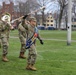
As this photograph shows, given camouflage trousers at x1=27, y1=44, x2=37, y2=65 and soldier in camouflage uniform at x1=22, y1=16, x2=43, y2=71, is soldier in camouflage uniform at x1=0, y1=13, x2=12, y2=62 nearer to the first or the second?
soldier in camouflage uniform at x1=22, y1=16, x2=43, y2=71

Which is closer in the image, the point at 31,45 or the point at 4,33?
the point at 31,45

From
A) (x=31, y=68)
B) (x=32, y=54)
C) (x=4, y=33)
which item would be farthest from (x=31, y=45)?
(x=4, y=33)

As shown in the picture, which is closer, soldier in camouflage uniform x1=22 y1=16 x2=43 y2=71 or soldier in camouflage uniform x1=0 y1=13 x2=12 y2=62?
soldier in camouflage uniform x1=22 y1=16 x2=43 y2=71

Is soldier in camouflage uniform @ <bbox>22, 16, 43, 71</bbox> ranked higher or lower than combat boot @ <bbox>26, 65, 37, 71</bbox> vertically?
higher

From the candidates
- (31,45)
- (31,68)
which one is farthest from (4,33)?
(31,68)

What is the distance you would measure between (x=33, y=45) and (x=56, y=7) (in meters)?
73.2

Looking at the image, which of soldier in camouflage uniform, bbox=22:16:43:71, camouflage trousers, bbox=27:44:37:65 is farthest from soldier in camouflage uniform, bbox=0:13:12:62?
camouflage trousers, bbox=27:44:37:65

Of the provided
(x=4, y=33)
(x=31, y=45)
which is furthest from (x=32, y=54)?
(x=4, y=33)

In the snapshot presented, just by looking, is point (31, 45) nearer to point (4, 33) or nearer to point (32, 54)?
point (32, 54)

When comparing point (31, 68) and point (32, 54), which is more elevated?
point (32, 54)

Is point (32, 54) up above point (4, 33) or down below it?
below

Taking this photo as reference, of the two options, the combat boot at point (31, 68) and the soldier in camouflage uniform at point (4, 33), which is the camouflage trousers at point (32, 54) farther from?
the soldier in camouflage uniform at point (4, 33)

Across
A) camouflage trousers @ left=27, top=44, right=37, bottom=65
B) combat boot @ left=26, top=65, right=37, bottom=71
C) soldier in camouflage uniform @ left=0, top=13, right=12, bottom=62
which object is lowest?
combat boot @ left=26, top=65, right=37, bottom=71

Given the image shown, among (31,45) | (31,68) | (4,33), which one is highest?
(4,33)
